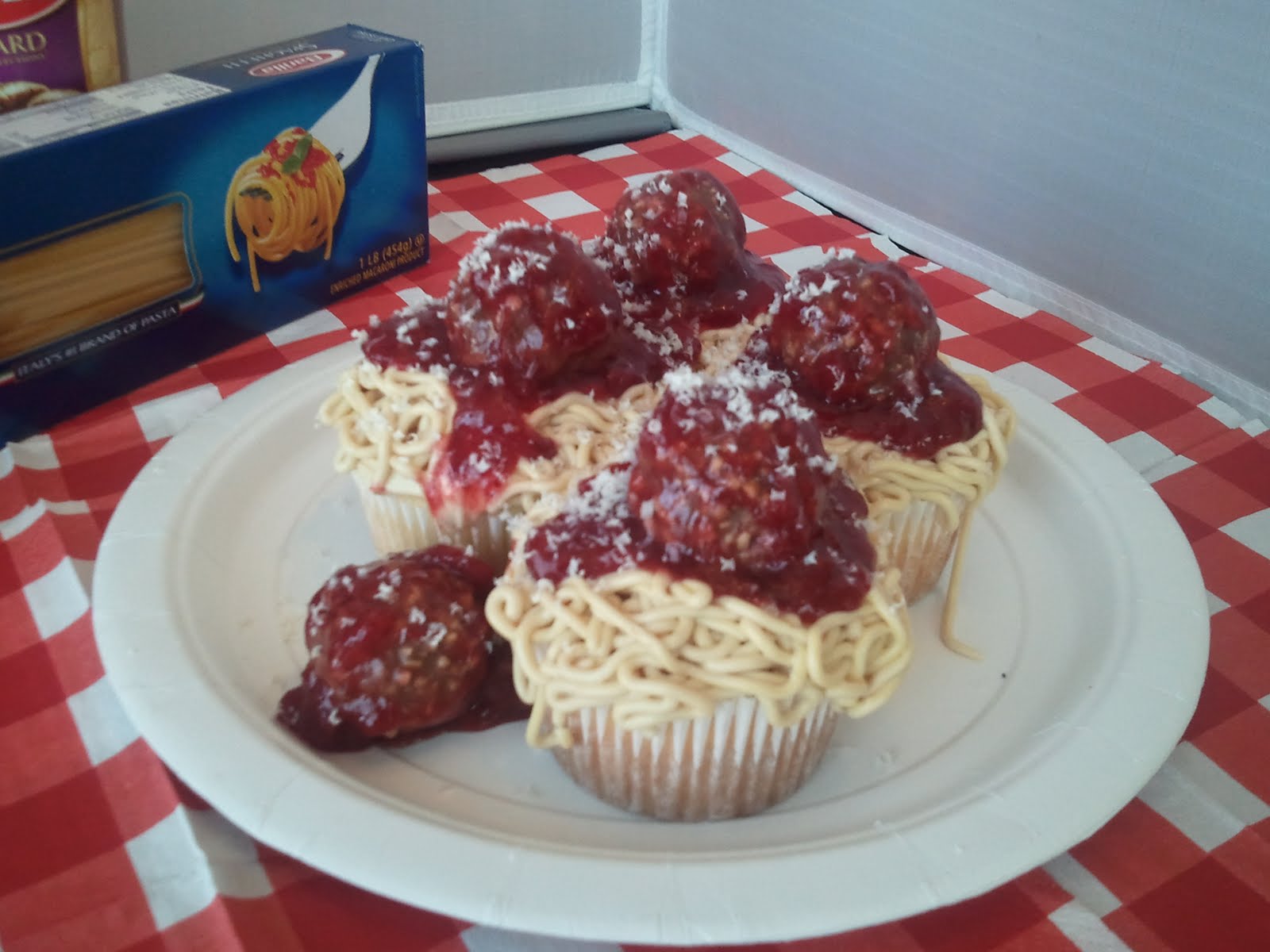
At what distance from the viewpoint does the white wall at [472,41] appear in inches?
160

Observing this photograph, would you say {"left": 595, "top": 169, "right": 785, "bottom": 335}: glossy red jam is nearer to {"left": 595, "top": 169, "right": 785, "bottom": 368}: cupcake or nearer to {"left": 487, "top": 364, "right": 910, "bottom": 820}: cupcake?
{"left": 595, "top": 169, "right": 785, "bottom": 368}: cupcake

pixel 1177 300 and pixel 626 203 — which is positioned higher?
pixel 626 203

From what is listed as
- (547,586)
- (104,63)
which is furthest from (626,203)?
(104,63)

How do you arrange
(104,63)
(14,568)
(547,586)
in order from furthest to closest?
(104,63) < (14,568) < (547,586)

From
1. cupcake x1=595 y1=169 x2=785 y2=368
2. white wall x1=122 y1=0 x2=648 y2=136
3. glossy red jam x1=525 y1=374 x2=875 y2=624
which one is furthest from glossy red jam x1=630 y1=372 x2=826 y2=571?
white wall x1=122 y1=0 x2=648 y2=136

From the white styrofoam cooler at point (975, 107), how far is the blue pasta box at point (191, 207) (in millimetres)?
1319

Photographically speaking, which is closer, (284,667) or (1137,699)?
(1137,699)

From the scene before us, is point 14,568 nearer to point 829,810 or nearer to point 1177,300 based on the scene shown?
point 829,810

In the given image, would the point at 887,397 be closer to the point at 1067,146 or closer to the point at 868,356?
the point at 868,356

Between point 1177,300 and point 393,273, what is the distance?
2.67m

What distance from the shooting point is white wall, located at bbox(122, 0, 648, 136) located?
4074 millimetres

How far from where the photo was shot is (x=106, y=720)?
1932mm

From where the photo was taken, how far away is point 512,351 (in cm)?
213

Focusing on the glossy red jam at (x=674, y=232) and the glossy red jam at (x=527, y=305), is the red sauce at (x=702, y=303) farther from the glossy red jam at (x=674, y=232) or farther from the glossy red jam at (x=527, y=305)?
the glossy red jam at (x=527, y=305)
